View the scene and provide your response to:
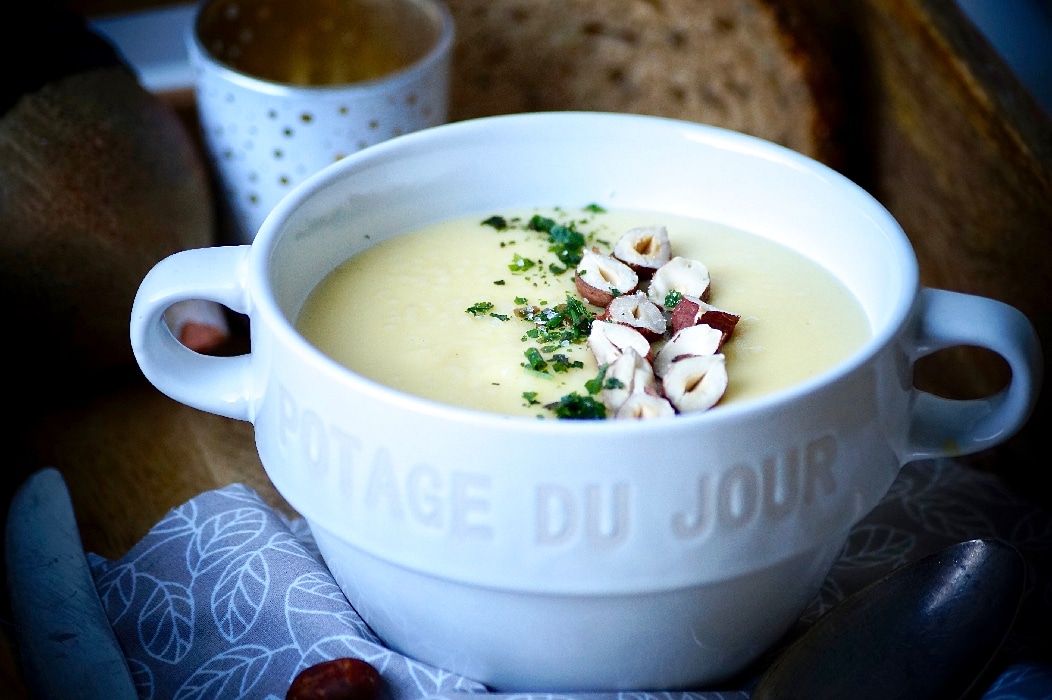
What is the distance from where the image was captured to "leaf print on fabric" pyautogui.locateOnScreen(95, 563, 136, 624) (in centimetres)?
72

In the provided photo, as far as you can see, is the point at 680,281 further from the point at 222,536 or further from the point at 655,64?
the point at 655,64

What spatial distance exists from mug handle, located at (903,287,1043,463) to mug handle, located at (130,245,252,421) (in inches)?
14.0

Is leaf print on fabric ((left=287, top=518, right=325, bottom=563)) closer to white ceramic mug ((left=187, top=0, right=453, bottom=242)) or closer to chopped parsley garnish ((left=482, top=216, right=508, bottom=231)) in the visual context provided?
chopped parsley garnish ((left=482, top=216, right=508, bottom=231))

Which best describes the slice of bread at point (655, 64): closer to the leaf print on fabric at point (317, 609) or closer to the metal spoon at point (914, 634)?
the metal spoon at point (914, 634)

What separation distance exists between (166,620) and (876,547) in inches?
17.6

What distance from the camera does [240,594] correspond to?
2.35ft

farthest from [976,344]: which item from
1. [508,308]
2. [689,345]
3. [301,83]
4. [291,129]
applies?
[301,83]

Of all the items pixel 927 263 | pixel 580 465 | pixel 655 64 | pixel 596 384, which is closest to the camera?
pixel 580 465

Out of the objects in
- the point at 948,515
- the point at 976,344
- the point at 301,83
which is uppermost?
the point at 976,344

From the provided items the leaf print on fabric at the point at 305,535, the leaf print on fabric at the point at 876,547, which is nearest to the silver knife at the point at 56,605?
the leaf print on fabric at the point at 305,535

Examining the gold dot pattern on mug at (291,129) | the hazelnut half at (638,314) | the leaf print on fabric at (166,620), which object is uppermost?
the hazelnut half at (638,314)

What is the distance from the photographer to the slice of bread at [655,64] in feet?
3.28

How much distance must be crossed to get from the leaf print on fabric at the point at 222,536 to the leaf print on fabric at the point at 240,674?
8 cm

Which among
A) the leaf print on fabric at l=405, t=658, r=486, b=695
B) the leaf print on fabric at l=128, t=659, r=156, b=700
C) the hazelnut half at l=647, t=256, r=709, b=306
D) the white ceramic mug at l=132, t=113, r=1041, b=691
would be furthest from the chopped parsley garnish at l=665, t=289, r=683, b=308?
the leaf print on fabric at l=128, t=659, r=156, b=700
